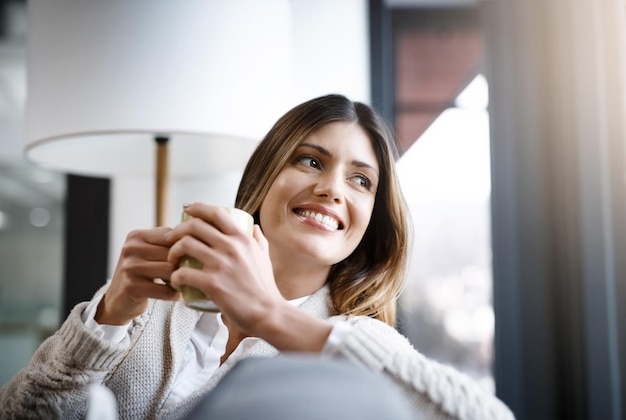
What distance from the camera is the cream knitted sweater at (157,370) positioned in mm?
810

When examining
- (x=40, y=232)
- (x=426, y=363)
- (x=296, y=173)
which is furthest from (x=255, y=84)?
(x=40, y=232)

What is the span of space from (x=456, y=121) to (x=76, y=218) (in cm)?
155

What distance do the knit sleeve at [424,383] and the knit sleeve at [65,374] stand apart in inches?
17.5

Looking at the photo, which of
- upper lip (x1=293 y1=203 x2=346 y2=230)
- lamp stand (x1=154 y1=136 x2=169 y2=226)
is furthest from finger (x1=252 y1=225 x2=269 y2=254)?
lamp stand (x1=154 y1=136 x2=169 y2=226)

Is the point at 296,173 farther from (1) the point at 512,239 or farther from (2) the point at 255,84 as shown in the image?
(1) the point at 512,239

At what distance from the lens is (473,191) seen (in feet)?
9.20

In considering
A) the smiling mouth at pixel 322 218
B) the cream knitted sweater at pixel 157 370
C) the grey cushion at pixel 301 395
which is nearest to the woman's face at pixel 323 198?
the smiling mouth at pixel 322 218

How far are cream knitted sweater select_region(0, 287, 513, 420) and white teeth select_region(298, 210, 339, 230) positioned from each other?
0.49 ft

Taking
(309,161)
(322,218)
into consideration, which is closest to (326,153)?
(309,161)

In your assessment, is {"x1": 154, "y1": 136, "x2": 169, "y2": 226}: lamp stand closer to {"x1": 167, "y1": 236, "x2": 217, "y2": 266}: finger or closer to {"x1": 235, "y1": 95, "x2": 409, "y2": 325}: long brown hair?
{"x1": 235, "y1": 95, "x2": 409, "y2": 325}: long brown hair

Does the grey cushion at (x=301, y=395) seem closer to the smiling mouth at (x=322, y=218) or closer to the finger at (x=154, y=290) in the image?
the finger at (x=154, y=290)

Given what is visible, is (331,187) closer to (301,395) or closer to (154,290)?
(154,290)

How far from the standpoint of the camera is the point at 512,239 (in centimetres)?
172

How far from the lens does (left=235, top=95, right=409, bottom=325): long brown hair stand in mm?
1453
